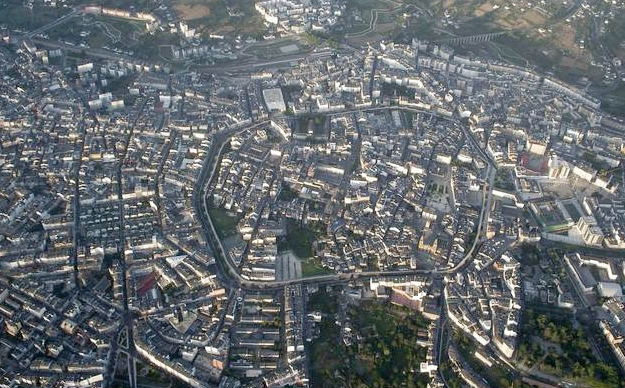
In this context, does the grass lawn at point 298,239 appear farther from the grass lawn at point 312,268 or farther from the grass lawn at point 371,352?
the grass lawn at point 371,352

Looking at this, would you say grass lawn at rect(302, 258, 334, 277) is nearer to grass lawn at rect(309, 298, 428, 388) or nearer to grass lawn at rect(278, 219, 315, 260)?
grass lawn at rect(278, 219, 315, 260)


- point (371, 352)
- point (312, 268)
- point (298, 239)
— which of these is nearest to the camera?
point (371, 352)

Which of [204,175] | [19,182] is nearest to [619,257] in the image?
[204,175]

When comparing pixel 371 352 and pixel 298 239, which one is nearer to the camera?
pixel 371 352

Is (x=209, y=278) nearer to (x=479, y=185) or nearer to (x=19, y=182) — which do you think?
(x=19, y=182)

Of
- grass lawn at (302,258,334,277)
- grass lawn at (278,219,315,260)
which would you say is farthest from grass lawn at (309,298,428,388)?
grass lawn at (278,219,315,260)

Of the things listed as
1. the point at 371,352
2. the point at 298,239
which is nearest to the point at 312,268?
the point at 298,239

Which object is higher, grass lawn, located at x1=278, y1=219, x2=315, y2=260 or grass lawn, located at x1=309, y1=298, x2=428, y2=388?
grass lawn, located at x1=278, y1=219, x2=315, y2=260

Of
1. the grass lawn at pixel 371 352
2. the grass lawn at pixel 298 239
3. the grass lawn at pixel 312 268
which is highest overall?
the grass lawn at pixel 298 239

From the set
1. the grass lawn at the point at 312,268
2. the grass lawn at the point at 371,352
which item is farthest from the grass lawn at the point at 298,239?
the grass lawn at the point at 371,352

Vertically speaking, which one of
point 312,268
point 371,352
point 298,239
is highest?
point 298,239

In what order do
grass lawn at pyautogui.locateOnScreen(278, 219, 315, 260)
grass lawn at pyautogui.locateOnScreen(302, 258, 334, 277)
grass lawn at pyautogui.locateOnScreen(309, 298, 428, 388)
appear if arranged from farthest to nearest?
grass lawn at pyautogui.locateOnScreen(278, 219, 315, 260), grass lawn at pyautogui.locateOnScreen(302, 258, 334, 277), grass lawn at pyautogui.locateOnScreen(309, 298, 428, 388)

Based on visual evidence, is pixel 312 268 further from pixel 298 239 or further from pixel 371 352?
pixel 371 352
